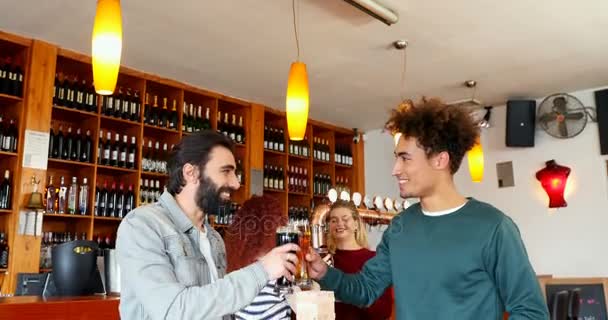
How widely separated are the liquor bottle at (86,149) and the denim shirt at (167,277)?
3.66 m

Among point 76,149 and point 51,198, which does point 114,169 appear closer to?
point 76,149

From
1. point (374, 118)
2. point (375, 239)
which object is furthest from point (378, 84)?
point (375, 239)

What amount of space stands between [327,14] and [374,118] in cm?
319

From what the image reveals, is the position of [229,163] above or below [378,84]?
below

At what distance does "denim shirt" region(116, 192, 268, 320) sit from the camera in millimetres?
1271

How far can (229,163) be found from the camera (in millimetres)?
1647

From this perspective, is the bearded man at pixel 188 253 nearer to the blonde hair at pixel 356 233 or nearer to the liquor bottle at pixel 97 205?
the blonde hair at pixel 356 233

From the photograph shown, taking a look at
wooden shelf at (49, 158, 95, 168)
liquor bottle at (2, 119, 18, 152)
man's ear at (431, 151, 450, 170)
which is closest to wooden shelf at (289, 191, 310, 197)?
wooden shelf at (49, 158, 95, 168)

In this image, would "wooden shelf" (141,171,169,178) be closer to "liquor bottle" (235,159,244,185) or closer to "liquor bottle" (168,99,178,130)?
"liquor bottle" (168,99,178,130)

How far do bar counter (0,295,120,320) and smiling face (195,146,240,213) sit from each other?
0.69 meters

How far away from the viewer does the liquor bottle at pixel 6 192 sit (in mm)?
4301

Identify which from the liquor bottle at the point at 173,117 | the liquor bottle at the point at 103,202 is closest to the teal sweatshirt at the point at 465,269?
the liquor bottle at the point at 103,202

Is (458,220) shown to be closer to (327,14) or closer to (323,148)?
(327,14)

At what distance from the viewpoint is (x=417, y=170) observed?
1.69m
